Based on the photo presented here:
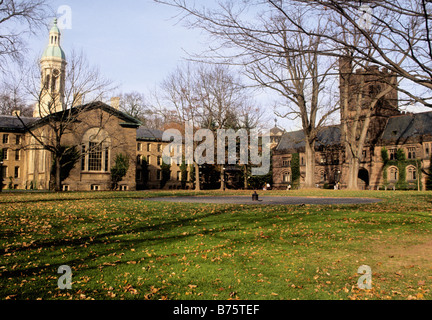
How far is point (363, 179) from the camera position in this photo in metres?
67.0

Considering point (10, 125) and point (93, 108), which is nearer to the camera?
point (93, 108)

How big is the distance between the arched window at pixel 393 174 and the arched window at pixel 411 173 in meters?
2.01

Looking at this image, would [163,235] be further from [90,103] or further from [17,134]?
[17,134]

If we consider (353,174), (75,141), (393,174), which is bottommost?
(353,174)

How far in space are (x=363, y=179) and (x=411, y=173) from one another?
1122cm

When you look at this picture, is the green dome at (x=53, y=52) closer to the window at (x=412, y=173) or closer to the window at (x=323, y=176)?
the window at (x=323, y=176)

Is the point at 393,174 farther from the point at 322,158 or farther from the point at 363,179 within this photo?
the point at 322,158

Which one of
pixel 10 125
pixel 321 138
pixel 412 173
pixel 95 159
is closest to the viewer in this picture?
pixel 95 159

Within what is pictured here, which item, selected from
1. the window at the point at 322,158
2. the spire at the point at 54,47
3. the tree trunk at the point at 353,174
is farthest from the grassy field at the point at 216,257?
the spire at the point at 54,47

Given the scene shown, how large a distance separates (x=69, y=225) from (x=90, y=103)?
29860mm

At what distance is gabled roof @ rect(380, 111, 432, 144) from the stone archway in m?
6.76

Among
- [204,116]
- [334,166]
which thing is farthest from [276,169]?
[204,116]

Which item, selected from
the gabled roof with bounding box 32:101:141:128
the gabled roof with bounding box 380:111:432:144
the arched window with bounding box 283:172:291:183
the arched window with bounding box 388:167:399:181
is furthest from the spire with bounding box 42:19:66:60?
the arched window with bounding box 388:167:399:181

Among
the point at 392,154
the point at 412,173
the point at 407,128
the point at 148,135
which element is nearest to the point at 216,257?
the point at 148,135
